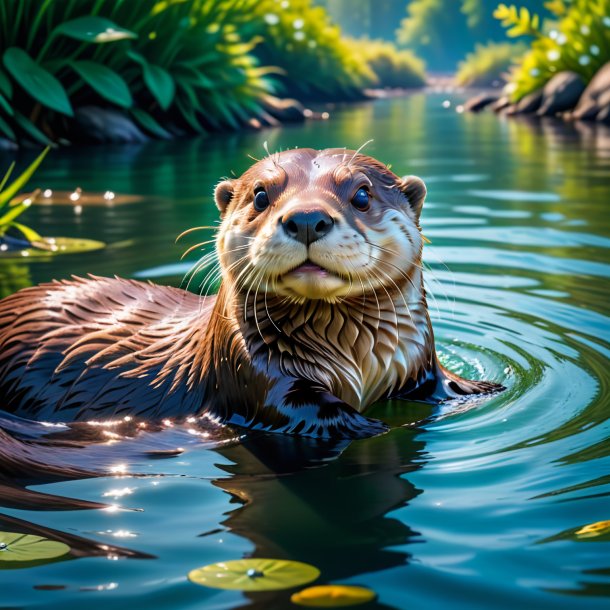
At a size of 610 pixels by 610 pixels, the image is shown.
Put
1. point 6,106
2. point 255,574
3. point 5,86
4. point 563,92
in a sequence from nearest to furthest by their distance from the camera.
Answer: point 255,574, point 6,106, point 5,86, point 563,92

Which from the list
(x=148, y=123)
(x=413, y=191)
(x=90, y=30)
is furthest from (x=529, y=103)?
(x=413, y=191)

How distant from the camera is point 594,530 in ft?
8.46

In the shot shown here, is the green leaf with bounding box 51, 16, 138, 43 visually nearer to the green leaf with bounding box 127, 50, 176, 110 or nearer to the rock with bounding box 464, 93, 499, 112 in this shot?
the green leaf with bounding box 127, 50, 176, 110

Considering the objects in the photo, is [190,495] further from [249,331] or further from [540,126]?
[540,126]

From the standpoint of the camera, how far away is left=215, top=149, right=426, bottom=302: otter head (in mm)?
3201

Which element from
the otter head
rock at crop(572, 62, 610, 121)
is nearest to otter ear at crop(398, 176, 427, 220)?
the otter head

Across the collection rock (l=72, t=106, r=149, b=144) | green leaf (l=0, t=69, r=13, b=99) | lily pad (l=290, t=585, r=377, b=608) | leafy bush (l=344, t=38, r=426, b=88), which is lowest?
lily pad (l=290, t=585, r=377, b=608)

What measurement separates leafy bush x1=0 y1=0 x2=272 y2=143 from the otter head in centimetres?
856

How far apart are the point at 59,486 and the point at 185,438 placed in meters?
0.53

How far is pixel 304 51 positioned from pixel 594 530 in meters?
23.6

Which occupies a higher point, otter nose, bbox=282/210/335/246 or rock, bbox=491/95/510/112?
rock, bbox=491/95/510/112

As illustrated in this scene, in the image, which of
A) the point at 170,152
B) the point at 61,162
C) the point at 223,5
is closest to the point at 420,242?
the point at 61,162

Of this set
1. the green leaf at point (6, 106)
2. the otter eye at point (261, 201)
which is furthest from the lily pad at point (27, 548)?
the green leaf at point (6, 106)

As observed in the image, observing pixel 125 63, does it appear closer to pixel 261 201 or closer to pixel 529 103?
pixel 529 103
